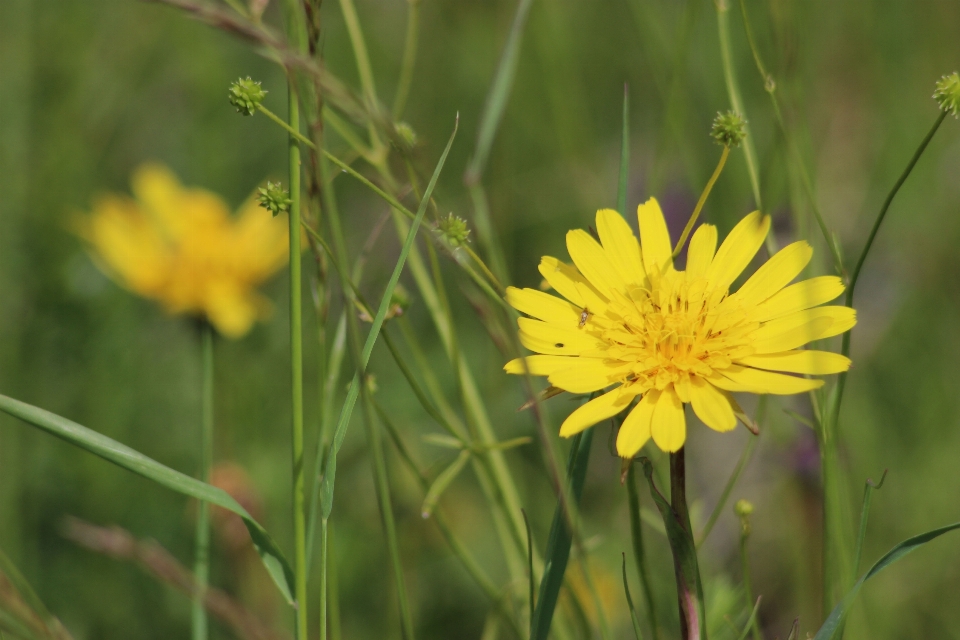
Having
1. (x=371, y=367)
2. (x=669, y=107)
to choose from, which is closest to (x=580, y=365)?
(x=669, y=107)

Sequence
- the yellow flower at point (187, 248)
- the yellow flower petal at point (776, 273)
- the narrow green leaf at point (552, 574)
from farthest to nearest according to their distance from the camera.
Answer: the yellow flower at point (187, 248)
the yellow flower petal at point (776, 273)
the narrow green leaf at point (552, 574)

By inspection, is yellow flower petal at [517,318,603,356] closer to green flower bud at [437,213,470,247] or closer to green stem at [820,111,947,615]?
green flower bud at [437,213,470,247]

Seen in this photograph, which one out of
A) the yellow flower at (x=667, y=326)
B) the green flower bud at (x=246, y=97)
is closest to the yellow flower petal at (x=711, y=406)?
the yellow flower at (x=667, y=326)

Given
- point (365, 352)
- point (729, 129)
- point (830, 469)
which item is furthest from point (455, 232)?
point (830, 469)

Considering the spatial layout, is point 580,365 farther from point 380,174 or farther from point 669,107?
point 669,107

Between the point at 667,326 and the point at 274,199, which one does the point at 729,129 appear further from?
the point at 274,199

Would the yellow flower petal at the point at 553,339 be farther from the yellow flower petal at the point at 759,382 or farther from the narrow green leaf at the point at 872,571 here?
the narrow green leaf at the point at 872,571

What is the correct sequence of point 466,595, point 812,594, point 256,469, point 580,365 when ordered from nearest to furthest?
point 580,365 < point 812,594 < point 466,595 < point 256,469
